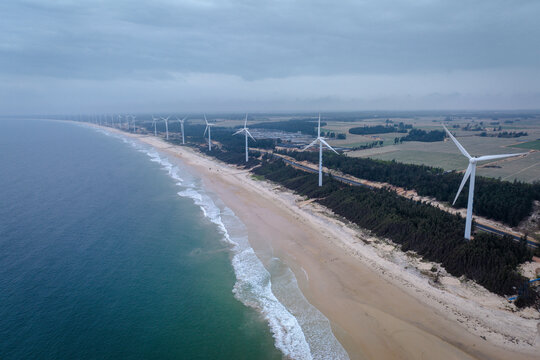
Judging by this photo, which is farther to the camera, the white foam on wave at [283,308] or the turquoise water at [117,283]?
the turquoise water at [117,283]

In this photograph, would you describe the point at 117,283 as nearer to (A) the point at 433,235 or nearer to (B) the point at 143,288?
(B) the point at 143,288

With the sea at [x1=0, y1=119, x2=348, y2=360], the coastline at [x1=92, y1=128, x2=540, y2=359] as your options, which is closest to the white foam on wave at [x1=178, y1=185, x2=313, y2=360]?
the sea at [x1=0, y1=119, x2=348, y2=360]

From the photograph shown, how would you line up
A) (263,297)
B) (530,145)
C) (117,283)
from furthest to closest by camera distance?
(530,145) → (117,283) → (263,297)

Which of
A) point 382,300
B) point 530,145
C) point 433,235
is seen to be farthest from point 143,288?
point 530,145

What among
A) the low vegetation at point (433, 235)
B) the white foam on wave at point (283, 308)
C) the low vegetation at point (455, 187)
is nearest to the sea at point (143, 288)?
the white foam on wave at point (283, 308)

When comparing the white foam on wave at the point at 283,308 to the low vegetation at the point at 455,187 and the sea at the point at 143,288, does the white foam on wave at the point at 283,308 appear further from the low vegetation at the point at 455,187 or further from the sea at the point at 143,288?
the low vegetation at the point at 455,187

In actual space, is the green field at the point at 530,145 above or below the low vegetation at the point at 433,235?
above

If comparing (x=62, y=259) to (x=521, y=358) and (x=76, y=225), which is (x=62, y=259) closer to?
(x=76, y=225)
